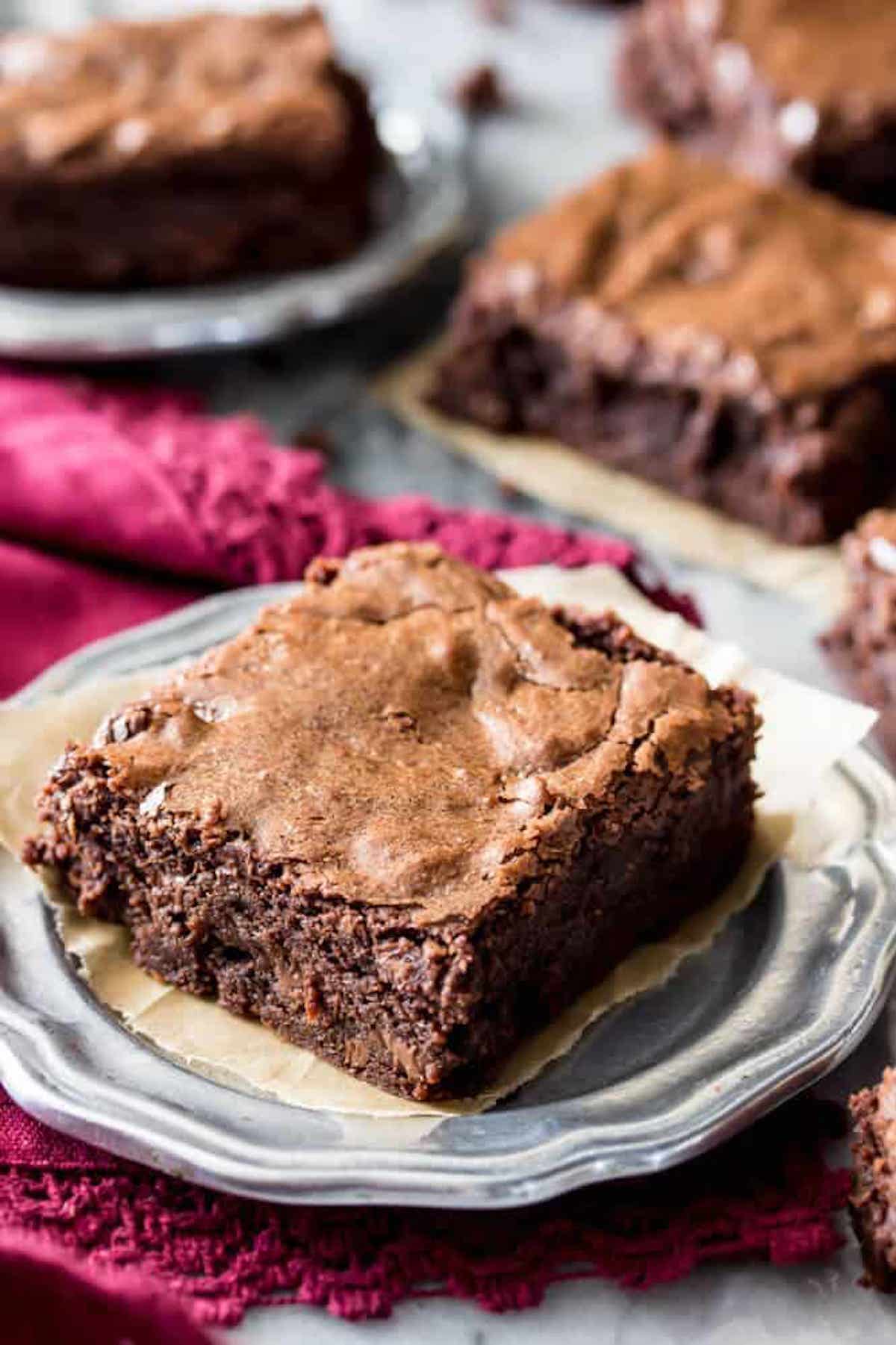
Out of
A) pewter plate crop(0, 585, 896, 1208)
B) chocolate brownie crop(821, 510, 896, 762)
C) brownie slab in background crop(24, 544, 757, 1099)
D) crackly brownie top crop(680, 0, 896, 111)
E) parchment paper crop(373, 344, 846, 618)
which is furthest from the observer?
crackly brownie top crop(680, 0, 896, 111)

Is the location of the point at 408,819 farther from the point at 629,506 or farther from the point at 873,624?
the point at 629,506

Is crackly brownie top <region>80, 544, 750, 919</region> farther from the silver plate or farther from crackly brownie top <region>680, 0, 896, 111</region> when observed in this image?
crackly brownie top <region>680, 0, 896, 111</region>

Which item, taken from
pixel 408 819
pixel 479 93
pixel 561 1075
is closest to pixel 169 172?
pixel 479 93

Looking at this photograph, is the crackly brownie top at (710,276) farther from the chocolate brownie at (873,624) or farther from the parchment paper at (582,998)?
the parchment paper at (582,998)

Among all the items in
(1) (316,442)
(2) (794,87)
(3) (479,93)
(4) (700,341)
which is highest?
(2) (794,87)

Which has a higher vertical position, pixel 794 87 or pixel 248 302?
pixel 794 87

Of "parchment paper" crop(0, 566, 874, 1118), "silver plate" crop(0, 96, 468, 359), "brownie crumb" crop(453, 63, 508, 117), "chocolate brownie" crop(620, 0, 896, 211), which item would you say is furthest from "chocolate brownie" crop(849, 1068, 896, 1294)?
"brownie crumb" crop(453, 63, 508, 117)

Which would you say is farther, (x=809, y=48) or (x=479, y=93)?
(x=479, y=93)
